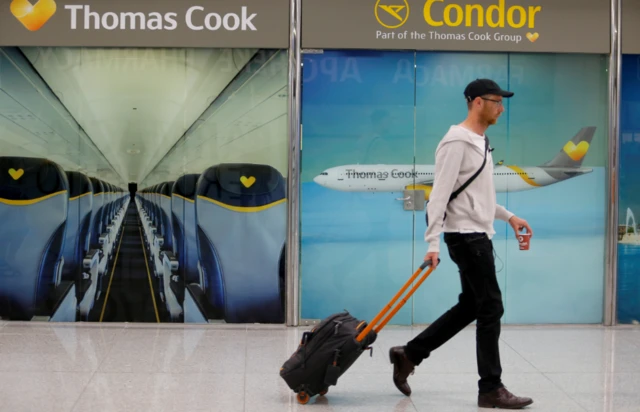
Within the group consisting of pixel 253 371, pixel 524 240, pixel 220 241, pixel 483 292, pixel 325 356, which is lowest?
pixel 253 371

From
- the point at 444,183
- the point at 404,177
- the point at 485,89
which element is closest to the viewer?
the point at 444,183

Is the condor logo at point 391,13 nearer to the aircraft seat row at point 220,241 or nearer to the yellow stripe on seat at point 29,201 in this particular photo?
the aircraft seat row at point 220,241

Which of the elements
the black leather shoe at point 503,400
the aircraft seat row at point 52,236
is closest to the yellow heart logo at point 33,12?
the aircraft seat row at point 52,236

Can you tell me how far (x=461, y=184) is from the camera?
4559 millimetres

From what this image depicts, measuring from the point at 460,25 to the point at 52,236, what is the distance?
3541 mm

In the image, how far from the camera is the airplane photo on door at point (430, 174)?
6.86m

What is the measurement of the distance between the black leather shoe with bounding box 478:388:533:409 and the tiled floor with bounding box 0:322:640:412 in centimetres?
8

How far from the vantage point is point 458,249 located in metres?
4.58

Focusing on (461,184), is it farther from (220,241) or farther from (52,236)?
(52,236)

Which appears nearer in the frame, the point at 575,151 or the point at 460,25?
the point at 460,25

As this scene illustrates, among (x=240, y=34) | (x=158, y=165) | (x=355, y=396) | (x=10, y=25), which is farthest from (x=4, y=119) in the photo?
(x=355, y=396)

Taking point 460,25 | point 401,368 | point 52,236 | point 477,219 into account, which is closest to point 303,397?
point 401,368

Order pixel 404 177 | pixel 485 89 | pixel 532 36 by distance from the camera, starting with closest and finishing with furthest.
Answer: pixel 485 89 → pixel 532 36 → pixel 404 177

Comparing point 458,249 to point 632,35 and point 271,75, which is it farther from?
point 632,35
